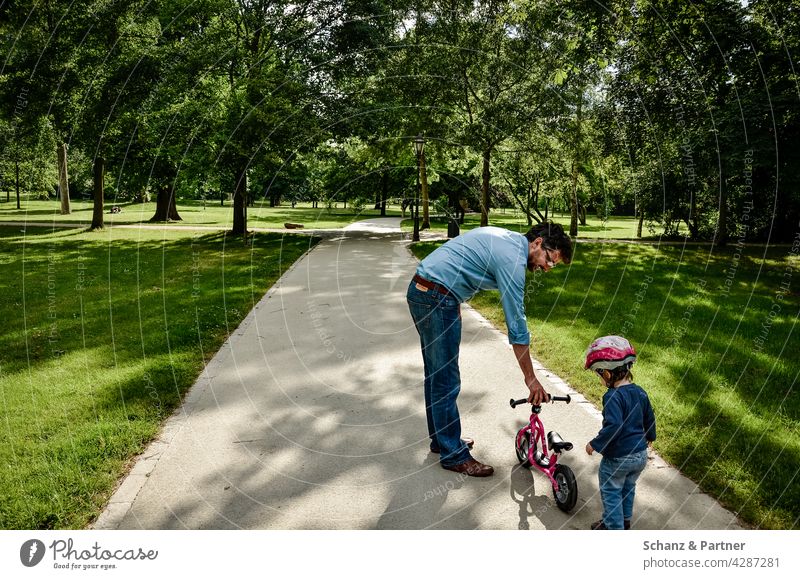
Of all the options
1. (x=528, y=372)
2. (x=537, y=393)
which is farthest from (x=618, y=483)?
(x=528, y=372)

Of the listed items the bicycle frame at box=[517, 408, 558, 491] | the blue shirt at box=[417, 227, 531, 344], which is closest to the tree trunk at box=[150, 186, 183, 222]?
the blue shirt at box=[417, 227, 531, 344]

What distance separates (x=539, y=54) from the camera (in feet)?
61.5

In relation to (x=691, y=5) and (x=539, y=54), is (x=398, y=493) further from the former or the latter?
(x=539, y=54)

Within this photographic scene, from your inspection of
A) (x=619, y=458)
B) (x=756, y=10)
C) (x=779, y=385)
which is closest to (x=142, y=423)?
(x=619, y=458)

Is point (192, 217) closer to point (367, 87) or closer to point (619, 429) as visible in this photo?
point (367, 87)

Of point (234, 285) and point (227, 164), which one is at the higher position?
point (227, 164)

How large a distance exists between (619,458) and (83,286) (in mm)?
13158

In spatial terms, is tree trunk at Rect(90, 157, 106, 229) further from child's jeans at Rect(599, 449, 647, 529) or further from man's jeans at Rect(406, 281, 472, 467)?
child's jeans at Rect(599, 449, 647, 529)

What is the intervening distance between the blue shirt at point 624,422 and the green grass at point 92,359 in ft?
11.8

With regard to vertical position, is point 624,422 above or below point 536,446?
above

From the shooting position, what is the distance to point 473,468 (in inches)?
172

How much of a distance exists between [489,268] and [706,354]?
5.24m

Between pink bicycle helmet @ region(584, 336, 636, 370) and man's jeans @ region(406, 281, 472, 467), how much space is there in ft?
3.36

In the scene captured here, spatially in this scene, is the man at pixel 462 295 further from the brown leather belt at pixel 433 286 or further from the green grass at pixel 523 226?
the green grass at pixel 523 226
